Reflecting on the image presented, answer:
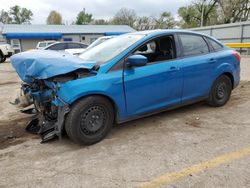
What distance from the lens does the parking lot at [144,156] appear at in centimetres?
283

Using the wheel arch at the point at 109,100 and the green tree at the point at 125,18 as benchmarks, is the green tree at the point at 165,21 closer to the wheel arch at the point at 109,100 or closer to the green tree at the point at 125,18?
the green tree at the point at 125,18

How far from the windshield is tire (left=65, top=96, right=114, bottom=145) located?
712mm

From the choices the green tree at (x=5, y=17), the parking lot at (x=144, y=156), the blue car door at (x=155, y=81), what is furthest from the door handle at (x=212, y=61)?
the green tree at (x=5, y=17)

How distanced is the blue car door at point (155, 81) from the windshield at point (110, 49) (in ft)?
1.12

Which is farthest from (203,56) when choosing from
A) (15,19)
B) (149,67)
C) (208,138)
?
(15,19)

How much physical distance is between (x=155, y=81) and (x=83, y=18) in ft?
219

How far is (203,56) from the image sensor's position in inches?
189

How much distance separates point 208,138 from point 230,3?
4171 cm

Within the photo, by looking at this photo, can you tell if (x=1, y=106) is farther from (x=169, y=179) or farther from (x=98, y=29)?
(x=98, y=29)

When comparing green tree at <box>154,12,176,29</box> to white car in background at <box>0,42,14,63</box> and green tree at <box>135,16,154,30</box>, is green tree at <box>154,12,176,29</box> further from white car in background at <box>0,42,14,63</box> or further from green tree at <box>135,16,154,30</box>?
white car in background at <box>0,42,14,63</box>

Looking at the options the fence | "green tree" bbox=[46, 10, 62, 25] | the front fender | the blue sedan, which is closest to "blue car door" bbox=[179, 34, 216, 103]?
the blue sedan

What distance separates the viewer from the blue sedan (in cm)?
355

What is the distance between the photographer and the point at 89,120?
3.66 metres

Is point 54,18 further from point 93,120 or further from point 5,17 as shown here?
point 93,120
